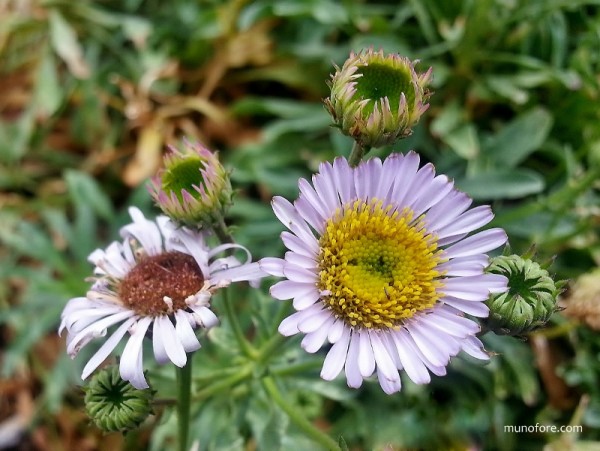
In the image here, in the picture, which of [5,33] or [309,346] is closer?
[309,346]

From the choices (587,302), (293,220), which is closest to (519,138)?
(587,302)

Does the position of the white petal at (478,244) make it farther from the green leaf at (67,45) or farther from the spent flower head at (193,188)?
the green leaf at (67,45)

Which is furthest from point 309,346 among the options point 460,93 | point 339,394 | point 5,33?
point 5,33

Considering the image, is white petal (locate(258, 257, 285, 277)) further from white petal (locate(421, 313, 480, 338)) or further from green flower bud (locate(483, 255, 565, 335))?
green flower bud (locate(483, 255, 565, 335))

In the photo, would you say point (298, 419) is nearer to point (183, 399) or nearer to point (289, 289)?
point (183, 399)

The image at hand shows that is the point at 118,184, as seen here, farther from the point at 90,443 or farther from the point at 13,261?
the point at 90,443

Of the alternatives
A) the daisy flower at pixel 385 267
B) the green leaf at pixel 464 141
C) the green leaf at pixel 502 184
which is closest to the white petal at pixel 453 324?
the daisy flower at pixel 385 267
